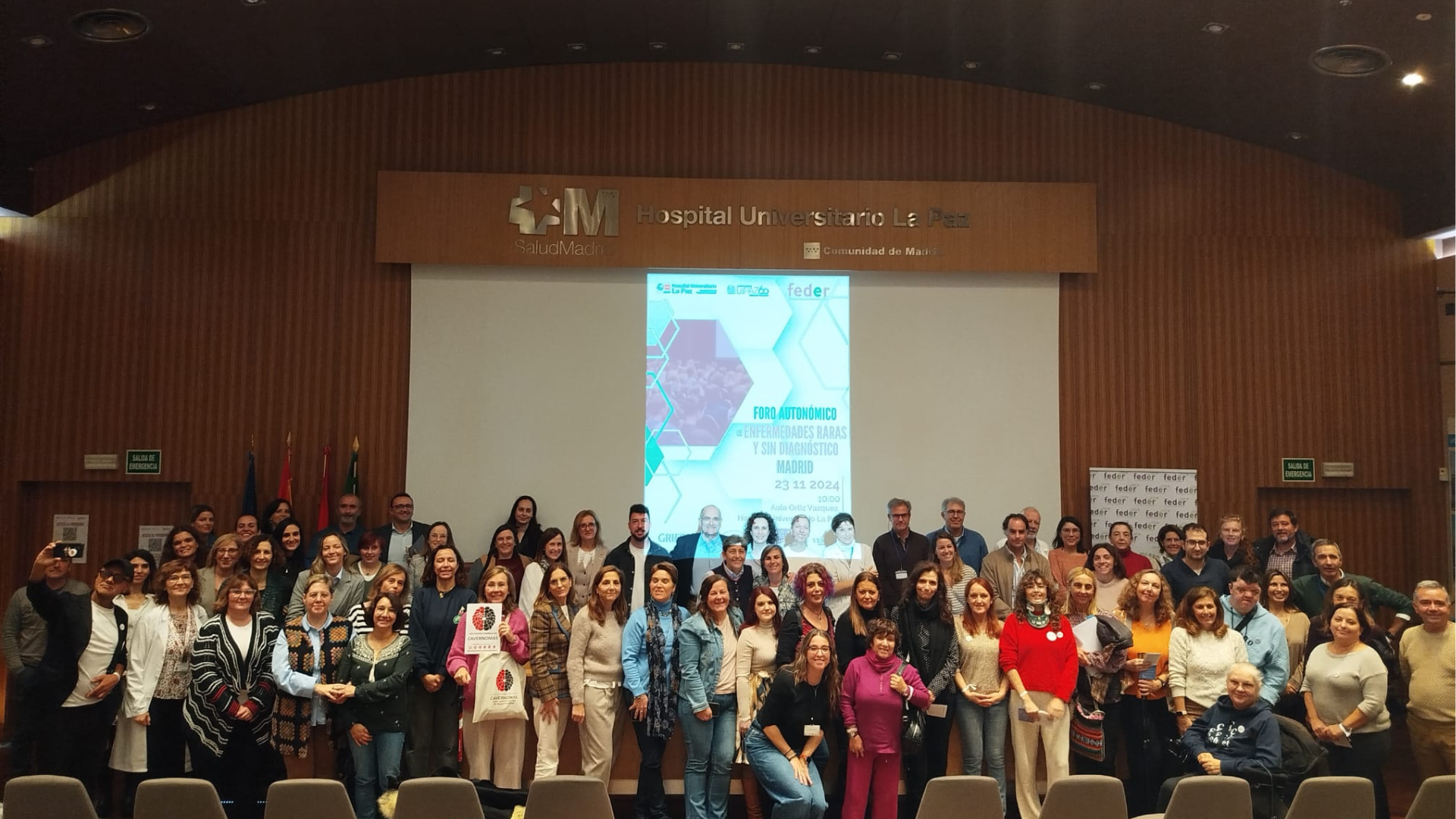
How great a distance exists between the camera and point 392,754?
18.1ft

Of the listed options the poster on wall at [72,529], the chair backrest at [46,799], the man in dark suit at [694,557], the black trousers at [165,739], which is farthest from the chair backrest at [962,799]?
the poster on wall at [72,529]

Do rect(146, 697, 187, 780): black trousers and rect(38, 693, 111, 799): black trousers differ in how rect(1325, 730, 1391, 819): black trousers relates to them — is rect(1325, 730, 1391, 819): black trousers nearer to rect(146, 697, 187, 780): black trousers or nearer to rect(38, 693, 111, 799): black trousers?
rect(146, 697, 187, 780): black trousers

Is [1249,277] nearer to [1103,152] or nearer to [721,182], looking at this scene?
[1103,152]

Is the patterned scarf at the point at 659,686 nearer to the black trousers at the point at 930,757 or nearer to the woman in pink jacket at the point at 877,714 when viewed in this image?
the woman in pink jacket at the point at 877,714

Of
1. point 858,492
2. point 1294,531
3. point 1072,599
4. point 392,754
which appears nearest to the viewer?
point 392,754

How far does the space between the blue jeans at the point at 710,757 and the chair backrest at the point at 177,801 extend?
2.41 metres

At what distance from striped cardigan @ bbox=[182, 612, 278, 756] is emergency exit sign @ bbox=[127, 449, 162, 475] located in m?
4.07

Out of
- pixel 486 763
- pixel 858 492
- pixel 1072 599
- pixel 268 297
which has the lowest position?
pixel 486 763

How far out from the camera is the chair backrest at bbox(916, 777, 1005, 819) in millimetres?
4215

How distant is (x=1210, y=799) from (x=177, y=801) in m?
3.86

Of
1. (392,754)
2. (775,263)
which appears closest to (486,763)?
(392,754)

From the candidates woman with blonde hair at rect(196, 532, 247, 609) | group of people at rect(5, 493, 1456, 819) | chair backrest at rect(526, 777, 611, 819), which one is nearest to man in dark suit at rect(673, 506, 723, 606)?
group of people at rect(5, 493, 1456, 819)

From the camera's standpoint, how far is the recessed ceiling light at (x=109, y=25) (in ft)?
24.0

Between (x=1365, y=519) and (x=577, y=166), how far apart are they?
736 cm
